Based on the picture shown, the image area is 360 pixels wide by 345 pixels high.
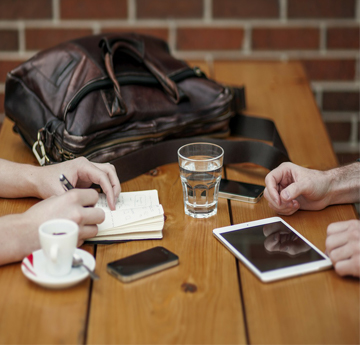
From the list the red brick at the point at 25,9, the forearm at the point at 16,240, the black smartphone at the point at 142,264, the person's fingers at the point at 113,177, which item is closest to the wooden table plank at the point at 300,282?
the black smartphone at the point at 142,264

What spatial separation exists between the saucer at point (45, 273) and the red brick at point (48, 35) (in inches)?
62.1

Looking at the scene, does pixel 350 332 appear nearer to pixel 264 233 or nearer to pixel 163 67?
pixel 264 233

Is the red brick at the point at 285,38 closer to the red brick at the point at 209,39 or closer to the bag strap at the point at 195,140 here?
the red brick at the point at 209,39

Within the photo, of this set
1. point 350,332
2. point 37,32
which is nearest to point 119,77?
point 350,332

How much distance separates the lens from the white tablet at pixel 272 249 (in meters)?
0.90

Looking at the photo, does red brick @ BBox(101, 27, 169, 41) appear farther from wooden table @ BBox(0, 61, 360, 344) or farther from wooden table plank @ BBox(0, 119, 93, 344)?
wooden table plank @ BBox(0, 119, 93, 344)

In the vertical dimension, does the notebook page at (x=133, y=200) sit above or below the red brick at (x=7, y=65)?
below

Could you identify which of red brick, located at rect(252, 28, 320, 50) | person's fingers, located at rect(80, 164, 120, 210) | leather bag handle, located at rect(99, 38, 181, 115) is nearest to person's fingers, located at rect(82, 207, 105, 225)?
person's fingers, located at rect(80, 164, 120, 210)

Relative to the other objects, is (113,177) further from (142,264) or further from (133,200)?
(142,264)

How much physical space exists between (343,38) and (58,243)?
188cm

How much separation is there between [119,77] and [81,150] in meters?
0.25

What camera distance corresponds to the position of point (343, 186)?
3.76 ft

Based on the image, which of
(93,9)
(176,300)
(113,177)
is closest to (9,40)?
(93,9)

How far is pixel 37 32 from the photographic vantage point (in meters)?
2.28
